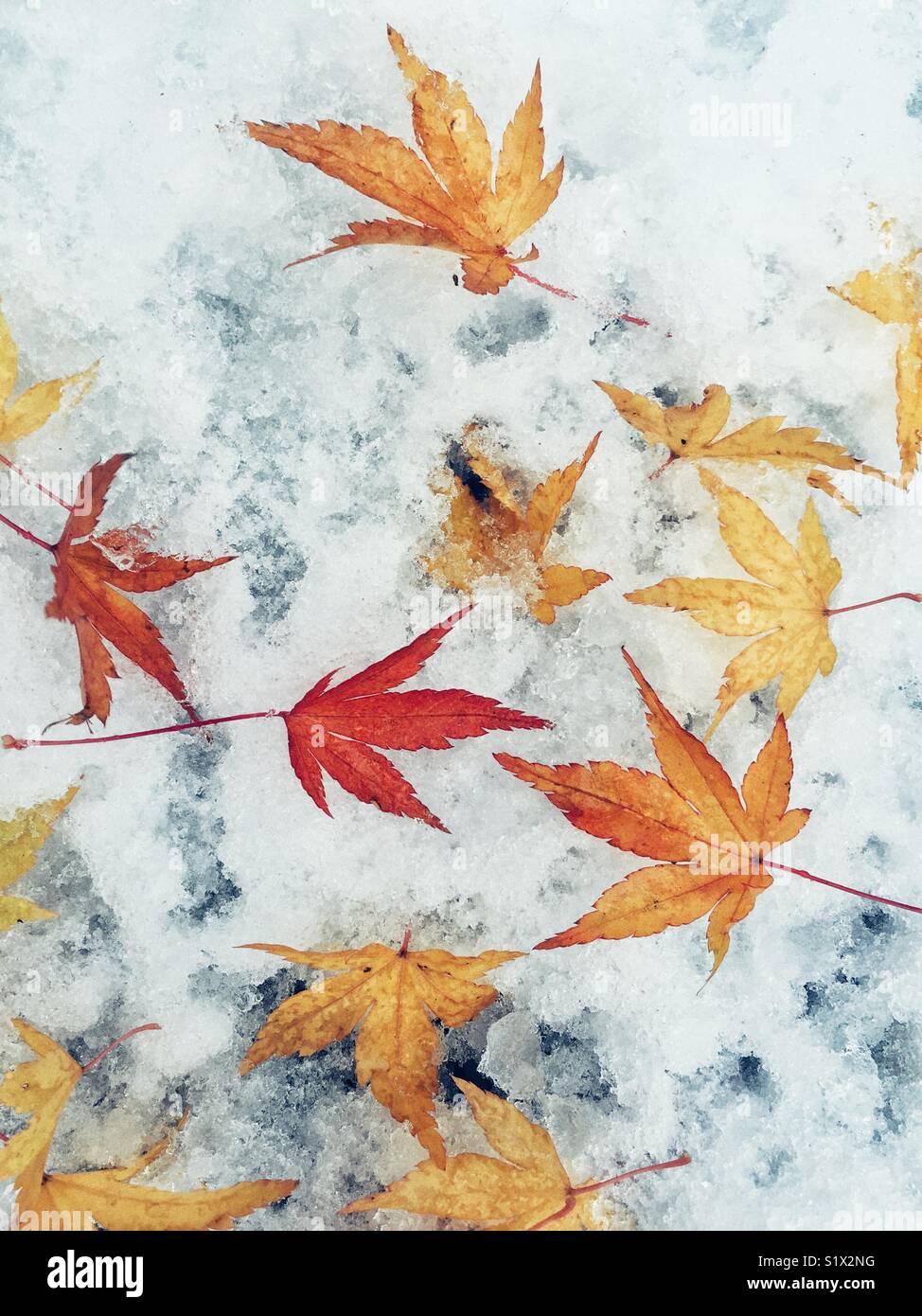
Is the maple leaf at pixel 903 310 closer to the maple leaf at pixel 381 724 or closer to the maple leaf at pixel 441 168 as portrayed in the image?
the maple leaf at pixel 441 168

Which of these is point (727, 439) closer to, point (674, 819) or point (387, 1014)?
point (674, 819)

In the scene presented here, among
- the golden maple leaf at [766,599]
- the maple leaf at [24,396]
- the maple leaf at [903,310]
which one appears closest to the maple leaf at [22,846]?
the maple leaf at [24,396]

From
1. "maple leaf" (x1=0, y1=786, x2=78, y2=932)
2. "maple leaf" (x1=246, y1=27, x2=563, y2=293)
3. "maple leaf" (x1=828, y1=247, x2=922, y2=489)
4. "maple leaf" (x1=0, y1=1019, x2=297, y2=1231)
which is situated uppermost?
"maple leaf" (x1=246, y1=27, x2=563, y2=293)

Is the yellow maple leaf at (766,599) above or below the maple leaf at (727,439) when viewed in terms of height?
below

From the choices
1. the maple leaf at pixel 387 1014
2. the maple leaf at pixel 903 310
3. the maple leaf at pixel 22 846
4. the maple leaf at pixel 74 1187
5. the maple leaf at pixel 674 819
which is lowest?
the maple leaf at pixel 74 1187

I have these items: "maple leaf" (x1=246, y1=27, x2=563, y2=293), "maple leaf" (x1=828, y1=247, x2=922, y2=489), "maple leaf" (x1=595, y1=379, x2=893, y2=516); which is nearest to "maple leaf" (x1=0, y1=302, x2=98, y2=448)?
"maple leaf" (x1=246, y1=27, x2=563, y2=293)

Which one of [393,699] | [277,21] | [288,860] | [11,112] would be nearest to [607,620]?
[393,699]

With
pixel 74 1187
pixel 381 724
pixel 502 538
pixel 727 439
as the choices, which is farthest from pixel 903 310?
pixel 74 1187

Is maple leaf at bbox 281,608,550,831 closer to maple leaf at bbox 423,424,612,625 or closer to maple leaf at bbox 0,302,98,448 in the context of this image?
maple leaf at bbox 423,424,612,625
